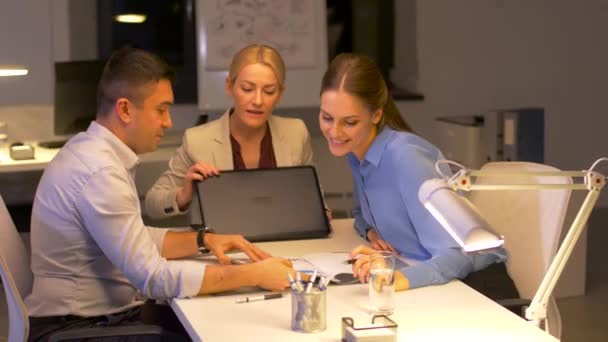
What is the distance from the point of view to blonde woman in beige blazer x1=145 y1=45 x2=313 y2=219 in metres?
3.29

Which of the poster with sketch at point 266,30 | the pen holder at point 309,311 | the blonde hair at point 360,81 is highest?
the poster with sketch at point 266,30

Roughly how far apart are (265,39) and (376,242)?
11.5 feet

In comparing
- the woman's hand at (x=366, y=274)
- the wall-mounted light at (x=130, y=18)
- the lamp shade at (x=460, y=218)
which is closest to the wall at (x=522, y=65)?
the wall-mounted light at (x=130, y=18)

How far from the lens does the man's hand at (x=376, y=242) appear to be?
→ 273cm

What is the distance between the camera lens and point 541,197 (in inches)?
108

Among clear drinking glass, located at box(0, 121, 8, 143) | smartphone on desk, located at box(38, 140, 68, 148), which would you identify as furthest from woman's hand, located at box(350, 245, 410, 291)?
clear drinking glass, located at box(0, 121, 8, 143)

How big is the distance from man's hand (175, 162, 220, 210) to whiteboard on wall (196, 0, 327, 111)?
2890mm

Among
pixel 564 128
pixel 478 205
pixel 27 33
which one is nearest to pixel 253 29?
pixel 27 33

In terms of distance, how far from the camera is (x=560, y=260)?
1.95 metres

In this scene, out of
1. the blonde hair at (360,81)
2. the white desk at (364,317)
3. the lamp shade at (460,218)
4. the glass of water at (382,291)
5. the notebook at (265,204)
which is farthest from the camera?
the notebook at (265,204)

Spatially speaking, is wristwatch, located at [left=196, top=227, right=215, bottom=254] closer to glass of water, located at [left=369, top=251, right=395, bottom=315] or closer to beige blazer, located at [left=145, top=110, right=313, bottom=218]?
beige blazer, located at [left=145, top=110, right=313, bottom=218]

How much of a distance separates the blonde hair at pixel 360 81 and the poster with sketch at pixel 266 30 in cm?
328

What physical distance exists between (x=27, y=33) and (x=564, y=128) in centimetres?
390

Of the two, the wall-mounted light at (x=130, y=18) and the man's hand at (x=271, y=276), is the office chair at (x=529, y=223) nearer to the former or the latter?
the man's hand at (x=271, y=276)
